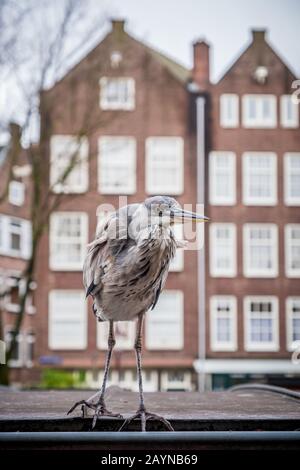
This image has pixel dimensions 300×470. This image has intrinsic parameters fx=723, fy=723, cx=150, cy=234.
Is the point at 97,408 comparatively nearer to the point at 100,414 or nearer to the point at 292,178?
the point at 100,414

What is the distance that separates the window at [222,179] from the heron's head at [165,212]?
2377cm

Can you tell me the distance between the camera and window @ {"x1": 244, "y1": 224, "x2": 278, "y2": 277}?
26.7 metres

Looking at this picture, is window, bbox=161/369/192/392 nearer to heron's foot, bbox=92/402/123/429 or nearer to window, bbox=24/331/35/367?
window, bbox=24/331/35/367

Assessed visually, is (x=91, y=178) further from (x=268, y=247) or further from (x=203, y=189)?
(x=268, y=247)

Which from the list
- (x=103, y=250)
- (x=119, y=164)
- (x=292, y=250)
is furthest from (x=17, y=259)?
(x=103, y=250)

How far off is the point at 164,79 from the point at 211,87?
5.96ft

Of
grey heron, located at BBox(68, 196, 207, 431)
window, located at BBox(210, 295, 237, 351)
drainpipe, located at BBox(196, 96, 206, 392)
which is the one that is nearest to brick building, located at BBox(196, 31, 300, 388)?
window, located at BBox(210, 295, 237, 351)

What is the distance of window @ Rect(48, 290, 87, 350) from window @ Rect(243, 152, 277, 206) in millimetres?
7224

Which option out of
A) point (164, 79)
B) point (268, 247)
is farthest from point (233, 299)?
point (164, 79)

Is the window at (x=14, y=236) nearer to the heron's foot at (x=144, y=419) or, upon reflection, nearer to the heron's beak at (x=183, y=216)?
the heron's beak at (x=183, y=216)

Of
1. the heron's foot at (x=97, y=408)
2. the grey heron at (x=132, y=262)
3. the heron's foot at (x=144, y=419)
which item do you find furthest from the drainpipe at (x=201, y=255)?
the heron's foot at (x=144, y=419)

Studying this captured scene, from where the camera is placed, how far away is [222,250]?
26.7 meters

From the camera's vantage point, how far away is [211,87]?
2714 centimetres

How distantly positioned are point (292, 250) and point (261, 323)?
116 inches
